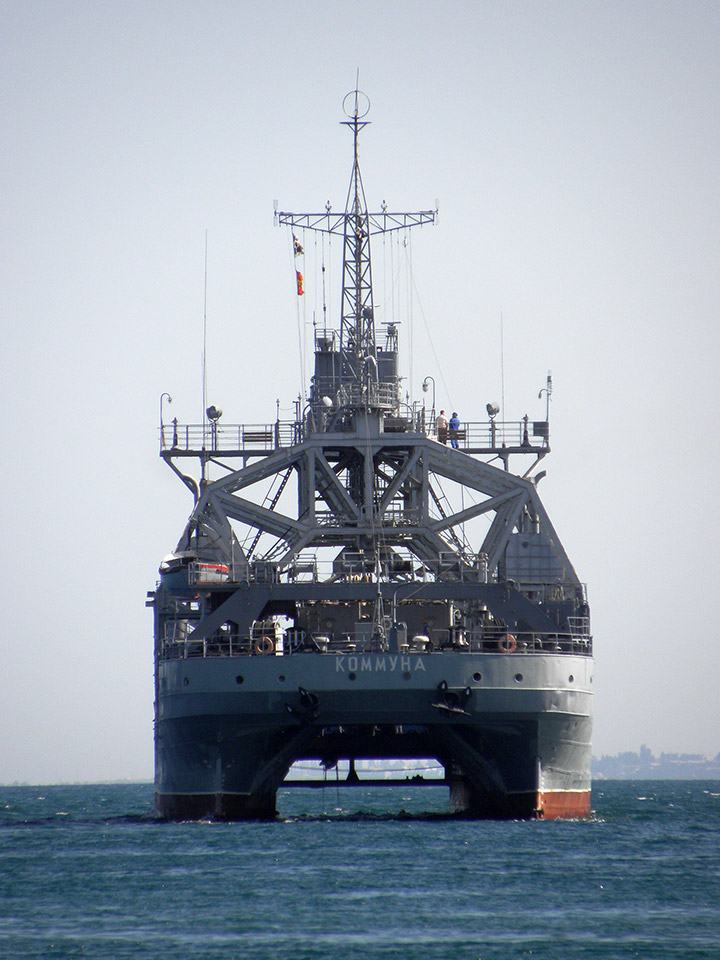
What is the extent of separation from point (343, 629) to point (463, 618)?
3764 millimetres

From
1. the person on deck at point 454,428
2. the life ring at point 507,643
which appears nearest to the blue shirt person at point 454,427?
the person on deck at point 454,428

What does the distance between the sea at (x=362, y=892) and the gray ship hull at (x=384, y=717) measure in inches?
38.3

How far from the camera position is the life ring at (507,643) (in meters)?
44.6

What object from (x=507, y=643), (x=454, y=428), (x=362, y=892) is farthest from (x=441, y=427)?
(x=362, y=892)

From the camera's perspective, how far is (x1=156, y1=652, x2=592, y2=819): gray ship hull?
140 ft

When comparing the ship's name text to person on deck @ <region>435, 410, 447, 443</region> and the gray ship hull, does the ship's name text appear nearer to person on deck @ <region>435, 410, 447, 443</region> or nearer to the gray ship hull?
the gray ship hull

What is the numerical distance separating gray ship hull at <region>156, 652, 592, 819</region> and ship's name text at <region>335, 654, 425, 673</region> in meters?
0.03

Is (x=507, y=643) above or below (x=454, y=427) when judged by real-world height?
below

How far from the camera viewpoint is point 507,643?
4522 centimetres

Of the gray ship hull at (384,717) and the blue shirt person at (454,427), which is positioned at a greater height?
the blue shirt person at (454,427)

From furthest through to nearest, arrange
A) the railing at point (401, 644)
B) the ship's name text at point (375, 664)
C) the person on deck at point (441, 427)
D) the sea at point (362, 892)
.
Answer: the person on deck at point (441, 427), the railing at point (401, 644), the ship's name text at point (375, 664), the sea at point (362, 892)

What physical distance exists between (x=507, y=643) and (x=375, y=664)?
14.5 feet

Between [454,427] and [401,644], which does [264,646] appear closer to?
[401,644]

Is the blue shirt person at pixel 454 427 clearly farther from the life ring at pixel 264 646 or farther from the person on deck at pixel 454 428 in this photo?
the life ring at pixel 264 646
